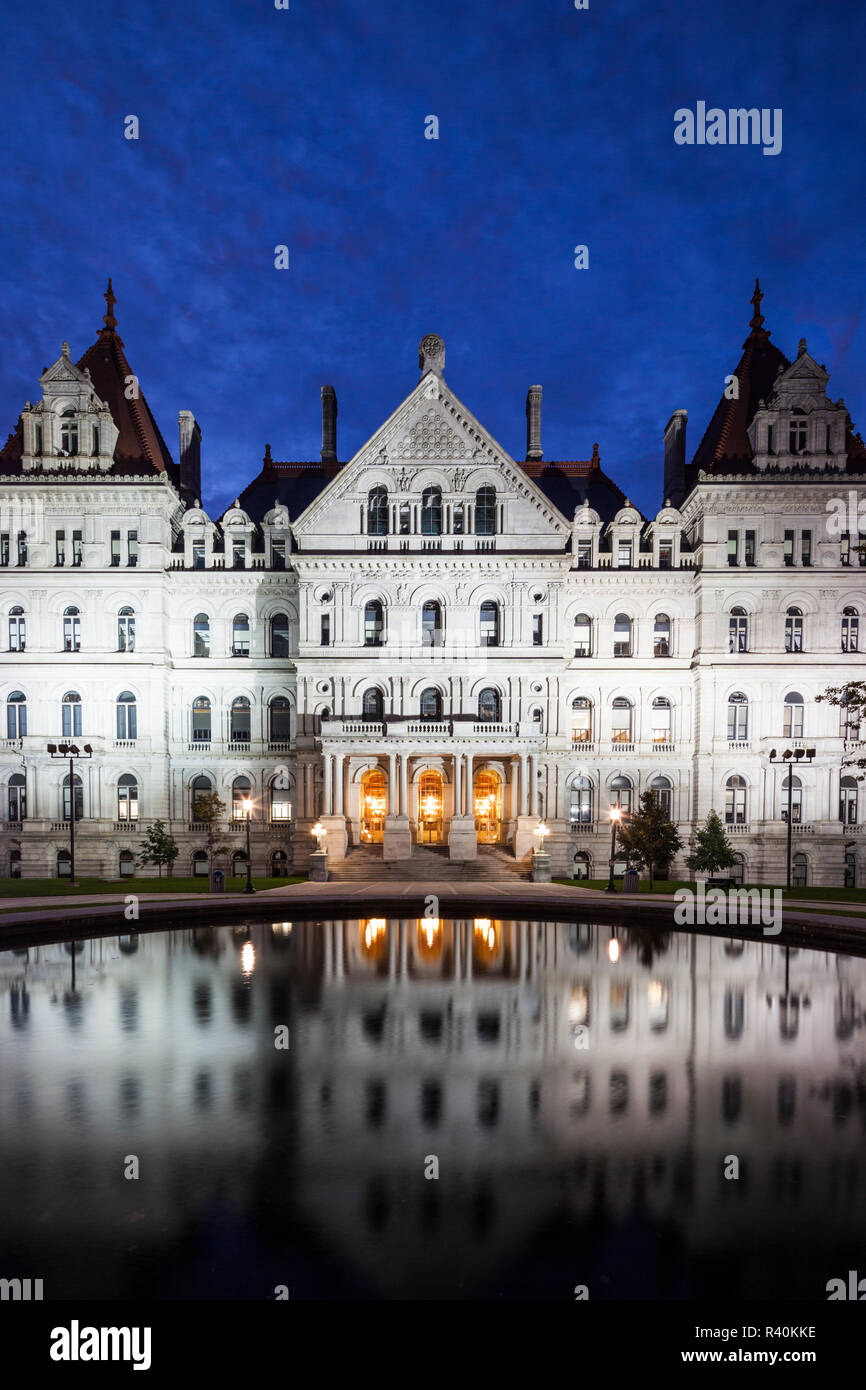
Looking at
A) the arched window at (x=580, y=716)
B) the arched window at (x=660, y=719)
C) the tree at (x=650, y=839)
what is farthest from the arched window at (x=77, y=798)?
the arched window at (x=660, y=719)

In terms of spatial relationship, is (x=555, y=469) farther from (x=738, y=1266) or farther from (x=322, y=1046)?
(x=738, y=1266)

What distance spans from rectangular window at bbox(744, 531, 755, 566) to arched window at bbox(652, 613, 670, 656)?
5522 millimetres

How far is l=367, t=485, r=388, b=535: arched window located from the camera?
137 feet

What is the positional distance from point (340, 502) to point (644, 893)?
86.0 feet

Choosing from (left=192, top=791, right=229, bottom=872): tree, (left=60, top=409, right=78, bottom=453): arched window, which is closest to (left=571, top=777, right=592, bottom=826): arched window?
(left=192, top=791, right=229, bottom=872): tree

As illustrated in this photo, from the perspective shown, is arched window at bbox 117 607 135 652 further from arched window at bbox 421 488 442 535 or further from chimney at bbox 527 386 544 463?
chimney at bbox 527 386 544 463

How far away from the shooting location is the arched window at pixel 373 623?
137ft

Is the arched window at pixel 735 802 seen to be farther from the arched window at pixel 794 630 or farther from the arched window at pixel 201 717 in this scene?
the arched window at pixel 201 717

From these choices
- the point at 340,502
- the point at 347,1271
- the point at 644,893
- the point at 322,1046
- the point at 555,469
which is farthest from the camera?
A: the point at 555,469

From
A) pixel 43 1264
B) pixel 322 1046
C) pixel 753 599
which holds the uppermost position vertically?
pixel 753 599

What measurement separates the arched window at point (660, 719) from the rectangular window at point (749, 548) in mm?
9240

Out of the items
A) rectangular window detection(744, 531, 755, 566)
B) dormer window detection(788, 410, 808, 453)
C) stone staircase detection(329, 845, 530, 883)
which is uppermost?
dormer window detection(788, 410, 808, 453)

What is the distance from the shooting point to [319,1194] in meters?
8.70

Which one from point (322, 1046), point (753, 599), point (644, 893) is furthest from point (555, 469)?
point (322, 1046)
